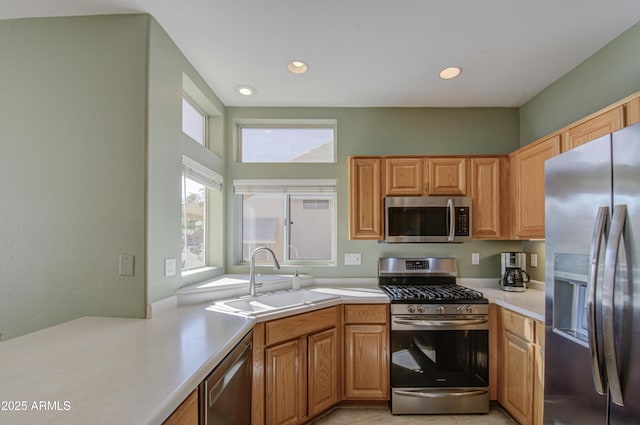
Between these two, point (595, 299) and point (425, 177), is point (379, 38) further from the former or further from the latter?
point (595, 299)

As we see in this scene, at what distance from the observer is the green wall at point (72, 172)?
5.32 feet

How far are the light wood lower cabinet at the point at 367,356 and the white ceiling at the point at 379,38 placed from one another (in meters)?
1.94

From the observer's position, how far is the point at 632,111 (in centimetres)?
147

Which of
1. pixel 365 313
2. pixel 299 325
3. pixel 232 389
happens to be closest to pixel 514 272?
pixel 365 313

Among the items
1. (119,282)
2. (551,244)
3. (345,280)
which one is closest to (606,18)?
(551,244)

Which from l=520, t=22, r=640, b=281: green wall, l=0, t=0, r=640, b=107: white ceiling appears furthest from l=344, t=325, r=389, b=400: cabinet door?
l=0, t=0, r=640, b=107: white ceiling

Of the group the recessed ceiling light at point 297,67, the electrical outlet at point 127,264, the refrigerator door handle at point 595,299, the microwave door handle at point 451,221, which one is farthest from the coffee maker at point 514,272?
the electrical outlet at point 127,264

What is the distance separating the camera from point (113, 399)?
81cm

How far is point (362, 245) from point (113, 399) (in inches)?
89.7

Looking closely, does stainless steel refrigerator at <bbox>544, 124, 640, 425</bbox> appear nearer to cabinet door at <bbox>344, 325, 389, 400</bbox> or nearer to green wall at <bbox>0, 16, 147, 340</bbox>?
cabinet door at <bbox>344, 325, 389, 400</bbox>

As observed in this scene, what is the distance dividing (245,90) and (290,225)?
4.51 ft

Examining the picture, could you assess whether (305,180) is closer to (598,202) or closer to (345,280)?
(345,280)

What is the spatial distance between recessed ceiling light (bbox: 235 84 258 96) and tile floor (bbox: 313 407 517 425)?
9.09 feet

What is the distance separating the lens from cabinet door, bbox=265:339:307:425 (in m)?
1.74
